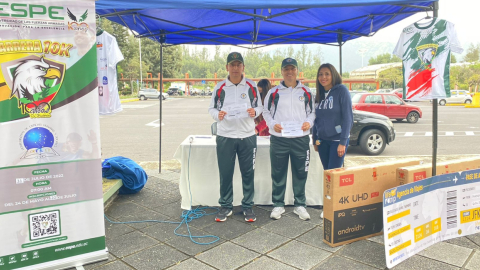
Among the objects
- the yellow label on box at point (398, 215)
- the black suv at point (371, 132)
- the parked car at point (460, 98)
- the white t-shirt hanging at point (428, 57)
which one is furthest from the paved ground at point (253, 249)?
the parked car at point (460, 98)

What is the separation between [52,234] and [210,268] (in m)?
1.32

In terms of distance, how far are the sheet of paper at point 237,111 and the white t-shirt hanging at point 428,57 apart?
1.72 m

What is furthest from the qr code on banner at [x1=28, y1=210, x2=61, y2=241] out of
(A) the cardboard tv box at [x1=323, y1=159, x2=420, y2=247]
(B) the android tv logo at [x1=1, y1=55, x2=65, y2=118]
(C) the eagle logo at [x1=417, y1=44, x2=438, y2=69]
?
(C) the eagle logo at [x1=417, y1=44, x2=438, y2=69]

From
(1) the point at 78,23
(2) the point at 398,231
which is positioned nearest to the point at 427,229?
(2) the point at 398,231

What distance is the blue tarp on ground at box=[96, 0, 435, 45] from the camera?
3.92m

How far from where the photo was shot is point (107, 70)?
398 centimetres

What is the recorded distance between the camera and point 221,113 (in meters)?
3.76

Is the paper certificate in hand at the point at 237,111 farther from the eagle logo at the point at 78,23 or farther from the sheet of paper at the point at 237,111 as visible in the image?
the eagle logo at the point at 78,23

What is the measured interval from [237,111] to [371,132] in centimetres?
581

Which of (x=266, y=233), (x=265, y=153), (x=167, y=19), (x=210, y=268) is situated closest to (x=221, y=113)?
(x=265, y=153)

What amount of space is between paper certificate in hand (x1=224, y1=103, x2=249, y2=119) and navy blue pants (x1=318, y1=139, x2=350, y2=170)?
39.5 inches

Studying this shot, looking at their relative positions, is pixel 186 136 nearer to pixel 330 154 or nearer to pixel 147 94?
pixel 330 154

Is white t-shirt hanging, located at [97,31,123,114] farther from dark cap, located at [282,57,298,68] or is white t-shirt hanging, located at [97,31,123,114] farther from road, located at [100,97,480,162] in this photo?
road, located at [100,97,480,162]

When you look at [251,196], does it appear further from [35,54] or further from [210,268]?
[35,54]
